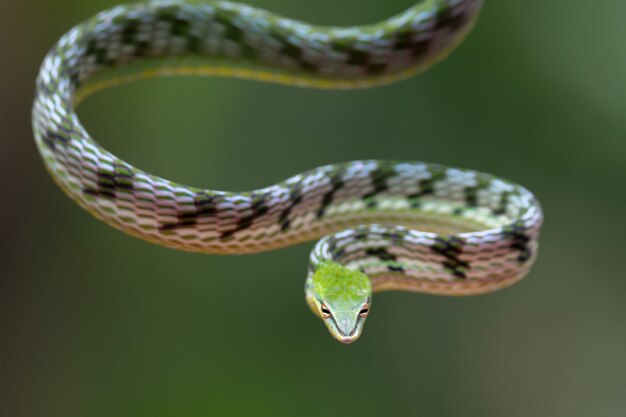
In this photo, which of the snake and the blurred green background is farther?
the blurred green background

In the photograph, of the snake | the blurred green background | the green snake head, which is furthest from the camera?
the blurred green background

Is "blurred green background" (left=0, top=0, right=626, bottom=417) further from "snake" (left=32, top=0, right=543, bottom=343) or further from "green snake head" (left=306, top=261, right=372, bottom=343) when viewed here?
"green snake head" (left=306, top=261, right=372, bottom=343)

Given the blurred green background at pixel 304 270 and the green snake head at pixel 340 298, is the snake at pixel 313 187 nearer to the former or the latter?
the green snake head at pixel 340 298

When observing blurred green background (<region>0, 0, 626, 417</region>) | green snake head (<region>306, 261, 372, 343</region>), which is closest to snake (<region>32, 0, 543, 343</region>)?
green snake head (<region>306, 261, 372, 343</region>)

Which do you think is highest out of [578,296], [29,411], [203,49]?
[203,49]

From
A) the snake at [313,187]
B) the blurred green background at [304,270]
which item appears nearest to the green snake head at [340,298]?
the snake at [313,187]

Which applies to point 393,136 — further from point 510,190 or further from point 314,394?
point 510,190

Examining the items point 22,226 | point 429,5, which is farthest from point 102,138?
point 429,5

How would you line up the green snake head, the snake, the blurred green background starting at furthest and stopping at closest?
1. the blurred green background
2. the snake
3. the green snake head
